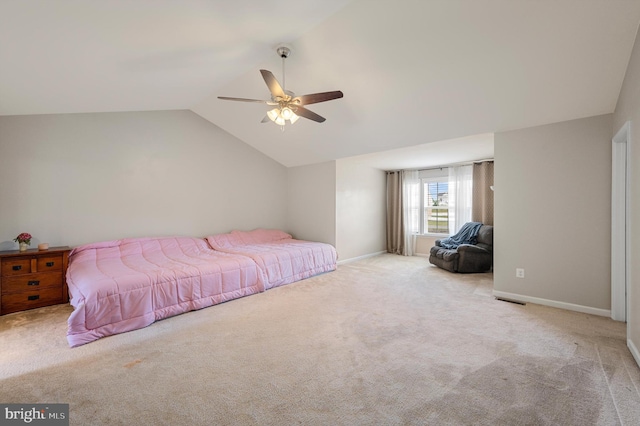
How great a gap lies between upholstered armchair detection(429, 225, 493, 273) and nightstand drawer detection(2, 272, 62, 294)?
5761mm

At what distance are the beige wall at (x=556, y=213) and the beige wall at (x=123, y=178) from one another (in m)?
4.47

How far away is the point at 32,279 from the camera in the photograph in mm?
3305

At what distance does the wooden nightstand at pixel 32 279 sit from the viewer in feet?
10.3

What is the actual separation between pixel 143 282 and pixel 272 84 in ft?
7.96

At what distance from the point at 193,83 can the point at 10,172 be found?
8.39 ft

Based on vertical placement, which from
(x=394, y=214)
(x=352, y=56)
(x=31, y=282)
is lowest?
(x=31, y=282)

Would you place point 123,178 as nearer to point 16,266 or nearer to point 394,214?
point 16,266

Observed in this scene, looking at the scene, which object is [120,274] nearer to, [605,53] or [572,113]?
[605,53]

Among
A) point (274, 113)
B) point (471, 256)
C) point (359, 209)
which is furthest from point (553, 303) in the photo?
point (274, 113)

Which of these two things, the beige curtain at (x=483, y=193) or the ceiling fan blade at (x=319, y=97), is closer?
the ceiling fan blade at (x=319, y=97)

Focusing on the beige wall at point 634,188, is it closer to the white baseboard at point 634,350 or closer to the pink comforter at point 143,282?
the white baseboard at point 634,350

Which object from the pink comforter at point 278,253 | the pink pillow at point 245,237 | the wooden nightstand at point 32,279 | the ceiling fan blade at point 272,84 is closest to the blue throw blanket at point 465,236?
the pink comforter at point 278,253

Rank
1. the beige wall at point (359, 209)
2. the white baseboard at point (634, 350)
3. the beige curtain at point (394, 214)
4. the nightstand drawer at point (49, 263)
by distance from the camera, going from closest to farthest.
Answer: the white baseboard at point (634, 350) < the nightstand drawer at point (49, 263) < the beige wall at point (359, 209) < the beige curtain at point (394, 214)

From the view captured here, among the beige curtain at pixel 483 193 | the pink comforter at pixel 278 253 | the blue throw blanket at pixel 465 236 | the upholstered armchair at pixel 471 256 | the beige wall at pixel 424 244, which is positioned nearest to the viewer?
the pink comforter at pixel 278 253
